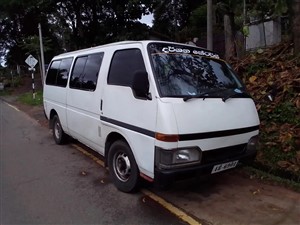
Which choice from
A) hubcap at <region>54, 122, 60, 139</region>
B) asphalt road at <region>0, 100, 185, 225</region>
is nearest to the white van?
asphalt road at <region>0, 100, 185, 225</region>

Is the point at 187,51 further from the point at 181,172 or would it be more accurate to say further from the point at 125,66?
the point at 181,172

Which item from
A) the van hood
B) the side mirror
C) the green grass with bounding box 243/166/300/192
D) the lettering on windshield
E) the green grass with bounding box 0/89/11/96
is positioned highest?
the lettering on windshield

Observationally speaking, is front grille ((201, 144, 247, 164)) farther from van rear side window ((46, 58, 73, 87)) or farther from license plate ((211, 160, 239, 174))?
van rear side window ((46, 58, 73, 87))

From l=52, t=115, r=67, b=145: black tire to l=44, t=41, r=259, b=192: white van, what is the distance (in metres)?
2.24

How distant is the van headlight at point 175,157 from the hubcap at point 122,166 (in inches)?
33.5

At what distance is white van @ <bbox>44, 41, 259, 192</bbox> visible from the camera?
4141 millimetres

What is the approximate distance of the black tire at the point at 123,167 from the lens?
477 centimetres

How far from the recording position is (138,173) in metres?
4.71

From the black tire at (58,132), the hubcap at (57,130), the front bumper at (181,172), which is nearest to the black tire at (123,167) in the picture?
the front bumper at (181,172)

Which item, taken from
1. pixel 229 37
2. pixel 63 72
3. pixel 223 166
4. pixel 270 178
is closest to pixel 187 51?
pixel 223 166

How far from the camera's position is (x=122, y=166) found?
16.5 feet

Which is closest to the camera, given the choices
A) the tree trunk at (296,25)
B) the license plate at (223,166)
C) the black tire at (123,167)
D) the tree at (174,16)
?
the license plate at (223,166)

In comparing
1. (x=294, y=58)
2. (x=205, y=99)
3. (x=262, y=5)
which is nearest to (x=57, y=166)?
(x=205, y=99)

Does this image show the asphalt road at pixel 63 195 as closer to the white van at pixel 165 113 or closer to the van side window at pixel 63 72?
the white van at pixel 165 113
